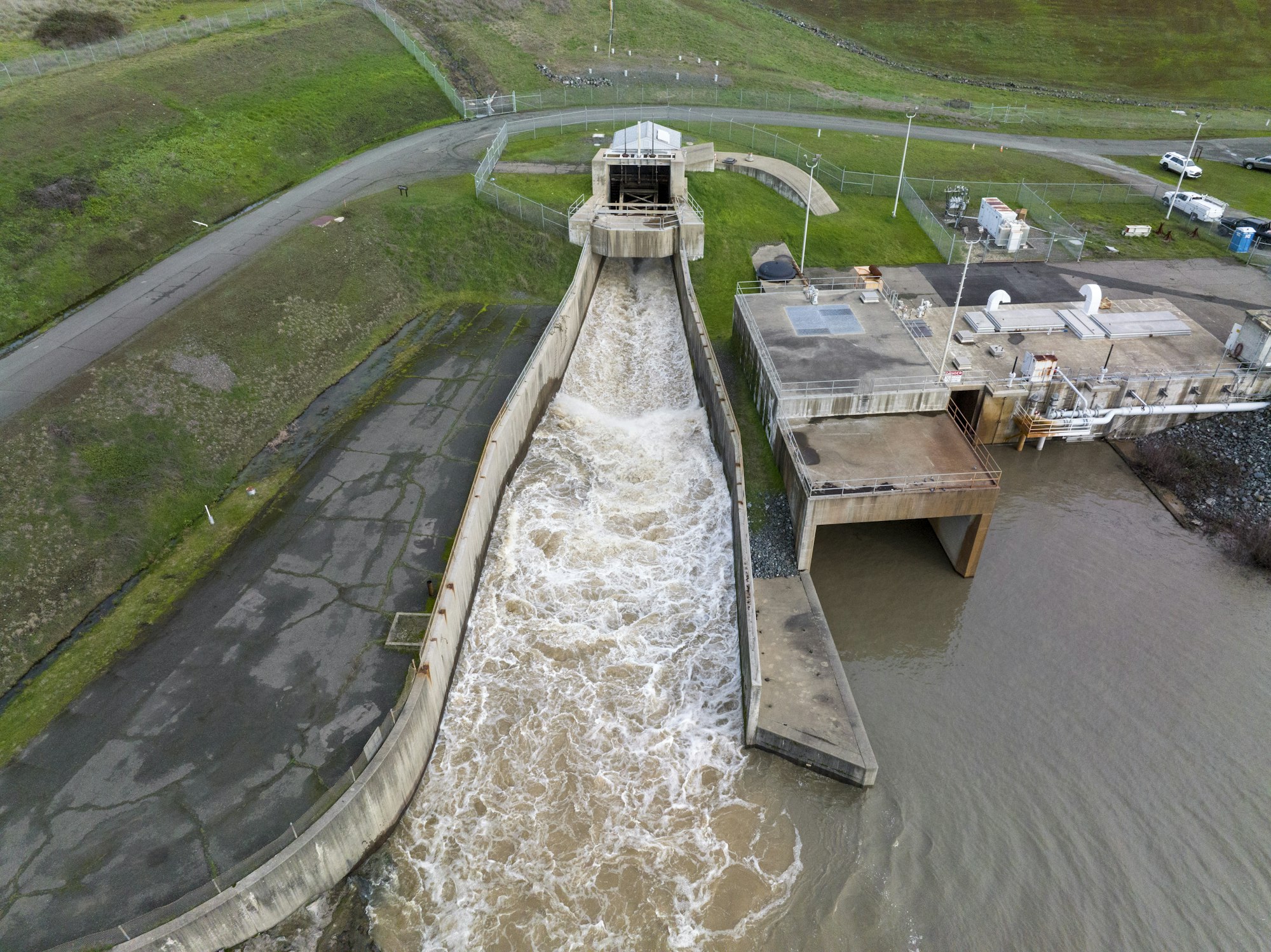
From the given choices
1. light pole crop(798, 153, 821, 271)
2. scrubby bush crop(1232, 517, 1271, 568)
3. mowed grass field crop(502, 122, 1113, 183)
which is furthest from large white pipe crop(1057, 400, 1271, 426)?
mowed grass field crop(502, 122, 1113, 183)

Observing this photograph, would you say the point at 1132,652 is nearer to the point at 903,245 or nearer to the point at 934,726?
the point at 934,726

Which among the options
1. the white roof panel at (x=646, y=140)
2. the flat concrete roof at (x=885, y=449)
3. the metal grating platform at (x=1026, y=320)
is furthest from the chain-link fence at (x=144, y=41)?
the metal grating platform at (x=1026, y=320)

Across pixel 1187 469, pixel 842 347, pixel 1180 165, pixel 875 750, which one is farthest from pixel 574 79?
pixel 875 750

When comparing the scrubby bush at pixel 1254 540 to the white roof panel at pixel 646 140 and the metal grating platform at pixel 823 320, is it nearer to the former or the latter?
the metal grating platform at pixel 823 320

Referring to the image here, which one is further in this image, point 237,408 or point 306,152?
point 306,152

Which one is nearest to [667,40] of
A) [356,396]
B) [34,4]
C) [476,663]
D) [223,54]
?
[223,54]

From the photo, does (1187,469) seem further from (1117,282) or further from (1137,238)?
(1137,238)
